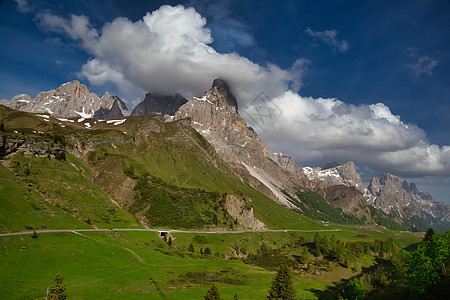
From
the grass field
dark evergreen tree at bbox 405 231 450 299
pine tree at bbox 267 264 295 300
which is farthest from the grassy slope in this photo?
dark evergreen tree at bbox 405 231 450 299

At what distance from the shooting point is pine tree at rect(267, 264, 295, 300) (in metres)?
69.8

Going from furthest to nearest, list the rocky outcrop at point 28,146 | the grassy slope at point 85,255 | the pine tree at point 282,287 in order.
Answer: the rocky outcrop at point 28,146
the grassy slope at point 85,255
the pine tree at point 282,287

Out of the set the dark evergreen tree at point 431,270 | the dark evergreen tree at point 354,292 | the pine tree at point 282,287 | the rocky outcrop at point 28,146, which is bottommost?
the dark evergreen tree at point 354,292

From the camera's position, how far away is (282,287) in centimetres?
7025

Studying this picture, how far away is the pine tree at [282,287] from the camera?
69812mm

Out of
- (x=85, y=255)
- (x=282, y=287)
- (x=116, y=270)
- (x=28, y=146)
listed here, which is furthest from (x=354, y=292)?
(x=28, y=146)

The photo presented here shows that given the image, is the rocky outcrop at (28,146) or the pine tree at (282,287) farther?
the rocky outcrop at (28,146)

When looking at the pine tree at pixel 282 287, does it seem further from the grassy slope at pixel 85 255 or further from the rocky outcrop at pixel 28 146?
the rocky outcrop at pixel 28 146

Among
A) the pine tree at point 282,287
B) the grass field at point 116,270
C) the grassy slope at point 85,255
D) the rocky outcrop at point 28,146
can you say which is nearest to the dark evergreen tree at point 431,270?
the pine tree at point 282,287

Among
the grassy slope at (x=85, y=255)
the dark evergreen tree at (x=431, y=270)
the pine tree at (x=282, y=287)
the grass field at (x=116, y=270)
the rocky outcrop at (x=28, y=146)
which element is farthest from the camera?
the rocky outcrop at (x=28, y=146)

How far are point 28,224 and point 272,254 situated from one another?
147m

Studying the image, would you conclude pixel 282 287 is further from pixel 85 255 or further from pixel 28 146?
pixel 28 146

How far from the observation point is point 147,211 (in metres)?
196

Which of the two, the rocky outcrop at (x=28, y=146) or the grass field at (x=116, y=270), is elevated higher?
the rocky outcrop at (x=28, y=146)
